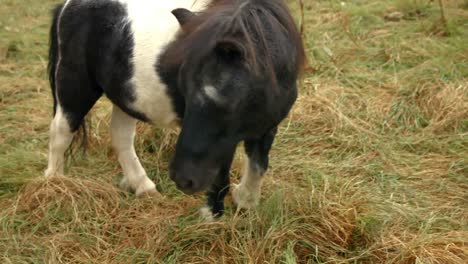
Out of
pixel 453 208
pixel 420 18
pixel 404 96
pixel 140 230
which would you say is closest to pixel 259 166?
pixel 140 230

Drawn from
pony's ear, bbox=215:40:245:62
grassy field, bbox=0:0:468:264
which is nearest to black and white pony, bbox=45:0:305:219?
pony's ear, bbox=215:40:245:62

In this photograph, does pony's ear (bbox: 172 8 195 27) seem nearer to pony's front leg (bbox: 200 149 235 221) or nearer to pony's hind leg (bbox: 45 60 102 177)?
pony's front leg (bbox: 200 149 235 221)

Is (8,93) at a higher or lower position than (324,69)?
lower

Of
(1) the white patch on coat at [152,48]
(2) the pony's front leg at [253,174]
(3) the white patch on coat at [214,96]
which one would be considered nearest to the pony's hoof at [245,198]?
(2) the pony's front leg at [253,174]

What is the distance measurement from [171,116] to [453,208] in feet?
5.12

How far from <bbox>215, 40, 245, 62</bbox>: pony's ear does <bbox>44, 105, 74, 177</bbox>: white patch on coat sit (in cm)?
149

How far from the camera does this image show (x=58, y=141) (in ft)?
10.8

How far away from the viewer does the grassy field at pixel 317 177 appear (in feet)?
8.29

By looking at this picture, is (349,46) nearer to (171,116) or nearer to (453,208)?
(453,208)

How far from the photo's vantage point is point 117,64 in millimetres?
2805

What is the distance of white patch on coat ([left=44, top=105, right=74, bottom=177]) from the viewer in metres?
3.23

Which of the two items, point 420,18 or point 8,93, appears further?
point 420,18

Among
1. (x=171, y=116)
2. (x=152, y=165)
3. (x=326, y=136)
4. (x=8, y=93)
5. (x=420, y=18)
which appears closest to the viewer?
(x=171, y=116)

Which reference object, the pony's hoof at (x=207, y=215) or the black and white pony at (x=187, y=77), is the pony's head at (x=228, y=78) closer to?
the black and white pony at (x=187, y=77)
